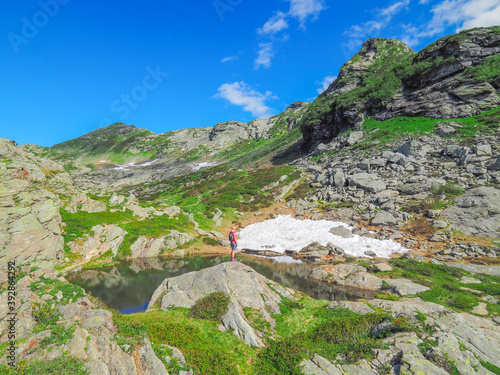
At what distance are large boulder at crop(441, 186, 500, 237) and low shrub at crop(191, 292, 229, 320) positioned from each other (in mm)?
34192

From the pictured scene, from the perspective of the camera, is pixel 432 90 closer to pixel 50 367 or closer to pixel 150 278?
pixel 150 278

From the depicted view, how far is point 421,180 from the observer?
41031mm

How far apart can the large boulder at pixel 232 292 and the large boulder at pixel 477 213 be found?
96.5 feet

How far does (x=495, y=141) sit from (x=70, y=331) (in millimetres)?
63157

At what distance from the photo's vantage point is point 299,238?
39.0 metres

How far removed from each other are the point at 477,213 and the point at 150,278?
43335 millimetres

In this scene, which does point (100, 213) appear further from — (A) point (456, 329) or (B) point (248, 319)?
(A) point (456, 329)

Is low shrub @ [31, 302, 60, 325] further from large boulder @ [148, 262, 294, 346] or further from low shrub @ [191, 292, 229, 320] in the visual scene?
large boulder @ [148, 262, 294, 346]

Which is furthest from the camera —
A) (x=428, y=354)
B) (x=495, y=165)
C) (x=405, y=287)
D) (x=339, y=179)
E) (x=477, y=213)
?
(x=339, y=179)

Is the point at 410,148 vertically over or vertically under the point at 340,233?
over

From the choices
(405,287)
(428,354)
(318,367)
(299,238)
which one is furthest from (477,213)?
(318,367)

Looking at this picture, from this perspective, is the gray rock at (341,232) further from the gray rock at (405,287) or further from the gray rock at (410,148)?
the gray rock at (410,148)

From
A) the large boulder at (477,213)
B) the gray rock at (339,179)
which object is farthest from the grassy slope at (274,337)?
the gray rock at (339,179)

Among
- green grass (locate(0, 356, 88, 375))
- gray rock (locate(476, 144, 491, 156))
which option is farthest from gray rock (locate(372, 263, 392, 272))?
gray rock (locate(476, 144, 491, 156))
